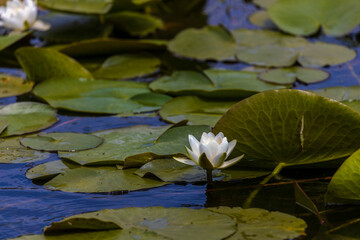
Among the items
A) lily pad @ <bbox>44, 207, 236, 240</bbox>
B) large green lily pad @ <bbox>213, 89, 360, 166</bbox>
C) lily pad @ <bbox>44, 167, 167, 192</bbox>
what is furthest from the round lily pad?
large green lily pad @ <bbox>213, 89, 360, 166</bbox>

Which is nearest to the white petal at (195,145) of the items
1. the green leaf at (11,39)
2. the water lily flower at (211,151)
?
the water lily flower at (211,151)

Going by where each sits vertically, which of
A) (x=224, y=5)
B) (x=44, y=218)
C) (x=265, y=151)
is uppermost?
(x=224, y=5)

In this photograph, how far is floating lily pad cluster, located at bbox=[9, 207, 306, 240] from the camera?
49.7 inches

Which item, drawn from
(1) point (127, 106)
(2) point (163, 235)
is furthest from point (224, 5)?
(2) point (163, 235)

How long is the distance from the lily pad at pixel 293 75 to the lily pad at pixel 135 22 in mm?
1106

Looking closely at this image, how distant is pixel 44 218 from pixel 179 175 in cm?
43

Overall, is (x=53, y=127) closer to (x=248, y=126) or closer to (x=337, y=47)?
(x=248, y=126)

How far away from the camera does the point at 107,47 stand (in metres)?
2.96

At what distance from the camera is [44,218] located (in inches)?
57.2

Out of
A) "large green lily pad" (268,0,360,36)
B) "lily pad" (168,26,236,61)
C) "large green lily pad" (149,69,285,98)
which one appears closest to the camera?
"large green lily pad" (149,69,285,98)

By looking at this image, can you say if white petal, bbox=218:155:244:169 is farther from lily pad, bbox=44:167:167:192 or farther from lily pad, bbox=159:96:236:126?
A: lily pad, bbox=159:96:236:126

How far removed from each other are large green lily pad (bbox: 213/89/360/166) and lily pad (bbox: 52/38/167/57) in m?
1.45

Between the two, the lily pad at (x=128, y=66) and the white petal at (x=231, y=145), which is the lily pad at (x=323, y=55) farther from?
the white petal at (x=231, y=145)

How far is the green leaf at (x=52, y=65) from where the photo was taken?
2588 millimetres
